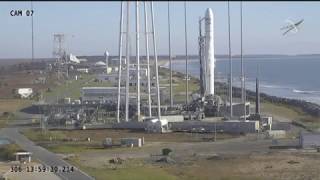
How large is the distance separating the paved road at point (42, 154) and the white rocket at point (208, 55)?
25519 millimetres

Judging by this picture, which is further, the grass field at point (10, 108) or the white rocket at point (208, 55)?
the grass field at point (10, 108)

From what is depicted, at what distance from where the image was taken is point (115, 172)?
1476 inches

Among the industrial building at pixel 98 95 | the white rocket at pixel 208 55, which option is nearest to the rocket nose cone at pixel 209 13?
the white rocket at pixel 208 55

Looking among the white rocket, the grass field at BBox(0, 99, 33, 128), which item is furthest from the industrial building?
the white rocket

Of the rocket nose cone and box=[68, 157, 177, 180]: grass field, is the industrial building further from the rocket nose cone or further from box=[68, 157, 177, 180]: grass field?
box=[68, 157, 177, 180]: grass field

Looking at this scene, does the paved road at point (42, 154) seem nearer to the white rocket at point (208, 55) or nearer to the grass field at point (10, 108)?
the grass field at point (10, 108)

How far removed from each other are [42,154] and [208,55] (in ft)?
122

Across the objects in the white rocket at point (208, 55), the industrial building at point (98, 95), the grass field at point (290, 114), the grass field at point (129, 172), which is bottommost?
the grass field at point (129, 172)

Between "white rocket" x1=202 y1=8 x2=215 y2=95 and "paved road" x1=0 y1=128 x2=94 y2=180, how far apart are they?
83.7 ft

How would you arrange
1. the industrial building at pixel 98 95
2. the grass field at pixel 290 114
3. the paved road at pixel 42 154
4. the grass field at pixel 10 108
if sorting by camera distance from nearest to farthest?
the paved road at pixel 42 154, the grass field at pixel 290 114, the grass field at pixel 10 108, the industrial building at pixel 98 95

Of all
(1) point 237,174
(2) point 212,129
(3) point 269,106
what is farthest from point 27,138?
(3) point 269,106

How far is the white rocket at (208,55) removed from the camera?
79.3 meters

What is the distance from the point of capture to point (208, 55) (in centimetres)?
8019

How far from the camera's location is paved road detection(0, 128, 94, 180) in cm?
3456
